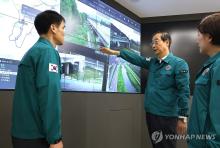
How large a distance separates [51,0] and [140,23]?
2433 millimetres

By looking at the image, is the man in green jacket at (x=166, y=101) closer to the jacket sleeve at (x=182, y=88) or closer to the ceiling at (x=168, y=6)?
the jacket sleeve at (x=182, y=88)

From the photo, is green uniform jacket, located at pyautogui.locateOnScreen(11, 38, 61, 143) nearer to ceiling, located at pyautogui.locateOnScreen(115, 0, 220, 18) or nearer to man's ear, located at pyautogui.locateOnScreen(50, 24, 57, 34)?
man's ear, located at pyautogui.locateOnScreen(50, 24, 57, 34)

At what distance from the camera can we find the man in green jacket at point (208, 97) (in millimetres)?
1276

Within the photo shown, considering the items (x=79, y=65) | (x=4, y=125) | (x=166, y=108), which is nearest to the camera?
(x=4, y=125)

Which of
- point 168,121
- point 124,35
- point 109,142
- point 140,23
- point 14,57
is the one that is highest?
point 140,23

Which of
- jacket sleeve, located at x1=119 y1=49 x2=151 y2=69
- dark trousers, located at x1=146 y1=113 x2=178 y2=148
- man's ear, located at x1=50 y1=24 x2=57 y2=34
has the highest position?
man's ear, located at x1=50 y1=24 x2=57 y2=34

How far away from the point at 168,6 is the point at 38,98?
312cm

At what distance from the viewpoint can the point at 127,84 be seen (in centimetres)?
391

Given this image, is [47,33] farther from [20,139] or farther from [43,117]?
[20,139]

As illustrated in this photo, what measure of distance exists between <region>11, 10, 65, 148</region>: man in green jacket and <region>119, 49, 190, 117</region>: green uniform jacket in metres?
1.20

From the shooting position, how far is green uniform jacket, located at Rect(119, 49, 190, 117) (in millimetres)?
2363

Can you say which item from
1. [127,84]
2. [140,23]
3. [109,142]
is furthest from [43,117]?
[140,23]

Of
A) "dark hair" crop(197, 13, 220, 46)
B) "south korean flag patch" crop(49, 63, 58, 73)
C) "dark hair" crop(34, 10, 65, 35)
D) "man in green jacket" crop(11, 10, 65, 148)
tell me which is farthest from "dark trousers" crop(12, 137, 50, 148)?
"dark hair" crop(197, 13, 220, 46)

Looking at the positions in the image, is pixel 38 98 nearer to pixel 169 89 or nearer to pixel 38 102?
pixel 38 102
